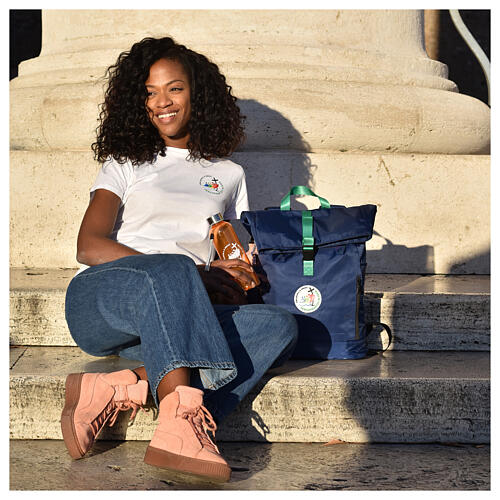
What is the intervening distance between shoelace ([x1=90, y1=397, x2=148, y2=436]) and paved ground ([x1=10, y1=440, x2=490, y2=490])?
4.3 inches

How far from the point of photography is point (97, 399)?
2699mm

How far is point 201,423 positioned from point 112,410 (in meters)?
0.36

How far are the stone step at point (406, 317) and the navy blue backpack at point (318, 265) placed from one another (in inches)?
13.8

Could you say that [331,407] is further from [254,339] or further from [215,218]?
[215,218]

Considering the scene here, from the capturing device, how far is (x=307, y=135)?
4.44 m

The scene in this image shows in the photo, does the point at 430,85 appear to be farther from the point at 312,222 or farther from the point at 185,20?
the point at 312,222

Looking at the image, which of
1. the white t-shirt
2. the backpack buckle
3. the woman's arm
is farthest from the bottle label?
the woman's arm

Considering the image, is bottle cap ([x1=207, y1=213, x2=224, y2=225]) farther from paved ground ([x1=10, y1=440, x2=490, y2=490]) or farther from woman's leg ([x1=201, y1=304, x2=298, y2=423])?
paved ground ([x1=10, y1=440, x2=490, y2=490])

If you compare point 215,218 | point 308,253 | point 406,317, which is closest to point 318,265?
point 308,253

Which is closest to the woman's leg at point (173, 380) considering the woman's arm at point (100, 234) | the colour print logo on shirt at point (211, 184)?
the woman's arm at point (100, 234)

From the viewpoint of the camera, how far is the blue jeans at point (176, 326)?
2.55 m

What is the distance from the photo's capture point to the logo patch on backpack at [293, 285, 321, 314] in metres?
3.21

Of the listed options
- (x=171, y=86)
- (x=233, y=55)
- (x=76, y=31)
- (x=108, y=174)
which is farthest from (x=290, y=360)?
(x=76, y=31)

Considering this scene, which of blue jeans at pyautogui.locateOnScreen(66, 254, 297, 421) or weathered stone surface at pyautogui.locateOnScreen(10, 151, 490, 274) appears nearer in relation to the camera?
blue jeans at pyautogui.locateOnScreen(66, 254, 297, 421)
